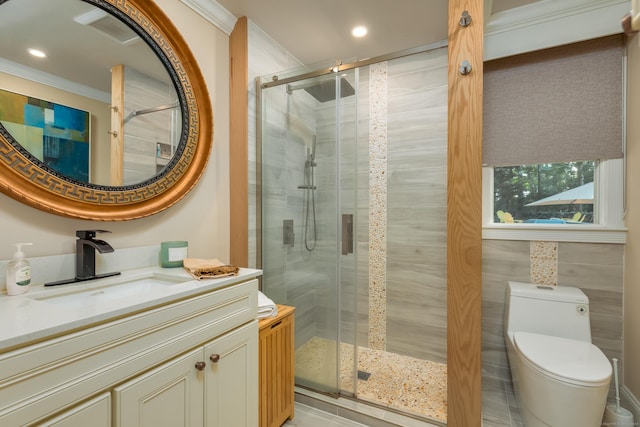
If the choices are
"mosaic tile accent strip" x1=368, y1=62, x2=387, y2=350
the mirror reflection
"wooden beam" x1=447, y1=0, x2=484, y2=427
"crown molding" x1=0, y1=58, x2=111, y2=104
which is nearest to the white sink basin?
the mirror reflection

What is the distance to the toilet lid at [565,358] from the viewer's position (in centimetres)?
138

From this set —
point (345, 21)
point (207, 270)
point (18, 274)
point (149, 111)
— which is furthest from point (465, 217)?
point (18, 274)

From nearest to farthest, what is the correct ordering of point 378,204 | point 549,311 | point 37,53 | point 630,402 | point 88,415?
point 88,415 < point 37,53 < point 630,402 < point 549,311 < point 378,204

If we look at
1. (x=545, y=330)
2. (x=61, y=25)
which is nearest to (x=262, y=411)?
(x=545, y=330)

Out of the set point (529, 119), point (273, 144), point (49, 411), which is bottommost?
point (49, 411)

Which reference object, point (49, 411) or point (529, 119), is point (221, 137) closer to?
point (49, 411)

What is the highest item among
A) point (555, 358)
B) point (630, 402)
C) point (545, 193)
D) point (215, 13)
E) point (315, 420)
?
point (215, 13)

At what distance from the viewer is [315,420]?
1741 mm

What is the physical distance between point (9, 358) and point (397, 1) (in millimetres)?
2327

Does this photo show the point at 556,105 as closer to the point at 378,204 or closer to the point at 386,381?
the point at 378,204

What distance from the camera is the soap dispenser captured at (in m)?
1.00

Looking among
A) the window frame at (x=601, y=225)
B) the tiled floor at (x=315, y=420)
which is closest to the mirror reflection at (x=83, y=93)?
the tiled floor at (x=315, y=420)

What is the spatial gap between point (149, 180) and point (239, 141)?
665 millimetres

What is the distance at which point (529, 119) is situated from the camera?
2.07 meters
